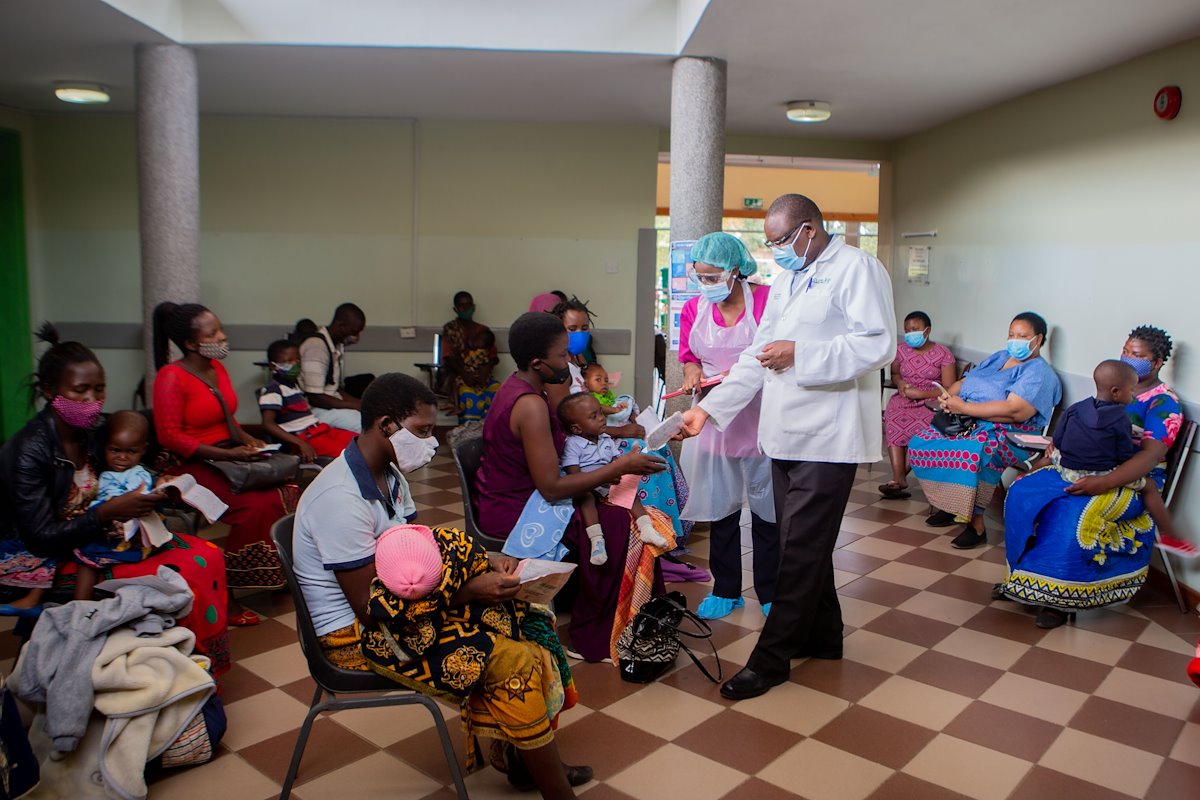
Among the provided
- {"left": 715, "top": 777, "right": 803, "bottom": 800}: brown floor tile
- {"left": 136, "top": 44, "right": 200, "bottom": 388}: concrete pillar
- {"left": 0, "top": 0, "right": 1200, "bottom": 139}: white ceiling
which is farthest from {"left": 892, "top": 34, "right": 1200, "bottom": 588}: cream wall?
{"left": 136, "top": 44, "right": 200, "bottom": 388}: concrete pillar

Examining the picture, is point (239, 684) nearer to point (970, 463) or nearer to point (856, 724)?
point (856, 724)

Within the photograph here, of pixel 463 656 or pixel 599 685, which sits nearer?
pixel 463 656

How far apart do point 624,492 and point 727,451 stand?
2.17ft

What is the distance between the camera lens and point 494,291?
8812mm

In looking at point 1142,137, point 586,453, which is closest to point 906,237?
point 1142,137

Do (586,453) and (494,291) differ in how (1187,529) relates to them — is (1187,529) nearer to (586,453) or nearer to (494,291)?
(586,453)

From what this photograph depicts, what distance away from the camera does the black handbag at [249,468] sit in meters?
4.14

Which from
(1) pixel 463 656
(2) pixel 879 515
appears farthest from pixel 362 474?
(2) pixel 879 515

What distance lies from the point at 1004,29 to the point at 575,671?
13.0 ft

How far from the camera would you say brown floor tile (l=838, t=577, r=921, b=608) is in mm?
4480

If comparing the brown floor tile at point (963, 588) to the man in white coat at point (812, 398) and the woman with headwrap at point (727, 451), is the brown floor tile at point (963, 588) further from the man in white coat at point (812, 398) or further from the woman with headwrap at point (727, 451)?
the man in white coat at point (812, 398)

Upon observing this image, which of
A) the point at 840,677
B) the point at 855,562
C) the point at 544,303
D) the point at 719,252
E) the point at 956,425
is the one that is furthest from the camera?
the point at 544,303

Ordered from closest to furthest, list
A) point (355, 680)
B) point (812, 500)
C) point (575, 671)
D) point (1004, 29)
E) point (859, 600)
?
point (355, 680) < point (812, 500) < point (575, 671) < point (859, 600) < point (1004, 29)

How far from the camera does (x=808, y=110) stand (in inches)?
285
